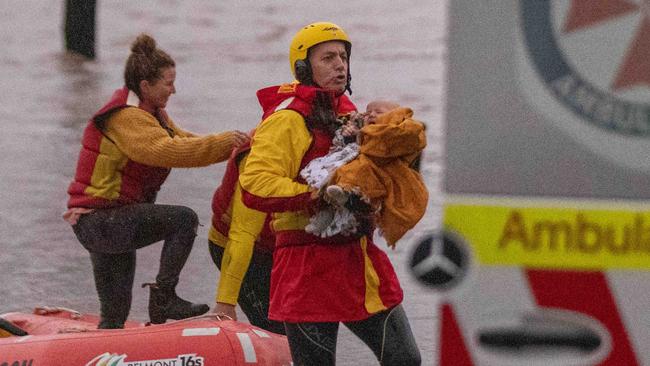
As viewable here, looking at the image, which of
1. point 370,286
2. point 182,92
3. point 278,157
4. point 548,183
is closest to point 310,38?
point 278,157

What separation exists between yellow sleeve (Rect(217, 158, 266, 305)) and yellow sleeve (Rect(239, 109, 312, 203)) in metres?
0.76

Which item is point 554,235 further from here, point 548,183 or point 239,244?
point 239,244

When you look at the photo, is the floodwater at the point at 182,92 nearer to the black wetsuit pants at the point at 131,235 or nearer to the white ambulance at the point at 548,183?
the black wetsuit pants at the point at 131,235

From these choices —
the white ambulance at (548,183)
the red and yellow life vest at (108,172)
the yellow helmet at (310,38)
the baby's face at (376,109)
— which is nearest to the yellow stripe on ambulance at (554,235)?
the white ambulance at (548,183)

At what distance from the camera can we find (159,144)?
588cm

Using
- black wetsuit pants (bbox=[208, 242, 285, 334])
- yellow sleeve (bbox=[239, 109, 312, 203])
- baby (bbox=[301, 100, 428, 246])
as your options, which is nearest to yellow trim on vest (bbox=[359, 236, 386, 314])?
baby (bbox=[301, 100, 428, 246])

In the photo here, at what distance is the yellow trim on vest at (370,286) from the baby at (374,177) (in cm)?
14

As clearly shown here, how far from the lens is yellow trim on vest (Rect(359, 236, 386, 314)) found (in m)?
4.81

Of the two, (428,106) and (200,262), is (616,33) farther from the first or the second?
(428,106)

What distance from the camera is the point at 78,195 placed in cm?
619

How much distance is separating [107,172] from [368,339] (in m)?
1.57

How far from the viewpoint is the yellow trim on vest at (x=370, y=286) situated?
4812 millimetres

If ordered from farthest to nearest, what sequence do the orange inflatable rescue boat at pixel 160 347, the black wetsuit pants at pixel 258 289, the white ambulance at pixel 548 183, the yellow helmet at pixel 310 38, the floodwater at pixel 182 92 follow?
the floodwater at pixel 182 92
the black wetsuit pants at pixel 258 289
the orange inflatable rescue boat at pixel 160 347
the yellow helmet at pixel 310 38
the white ambulance at pixel 548 183

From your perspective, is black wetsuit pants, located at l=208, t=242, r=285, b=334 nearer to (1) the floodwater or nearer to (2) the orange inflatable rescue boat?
(2) the orange inflatable rescue boat
